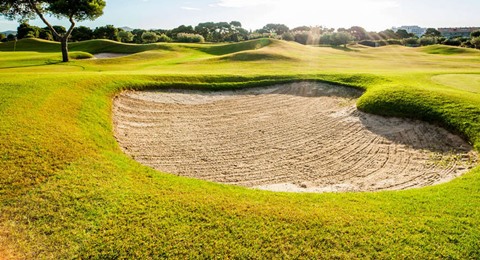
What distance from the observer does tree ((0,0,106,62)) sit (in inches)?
1553

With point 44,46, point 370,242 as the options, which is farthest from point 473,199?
point 44,46

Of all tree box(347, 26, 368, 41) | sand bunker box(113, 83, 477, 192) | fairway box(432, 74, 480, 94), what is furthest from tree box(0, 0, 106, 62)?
tree box(347, 26, 368, 41)

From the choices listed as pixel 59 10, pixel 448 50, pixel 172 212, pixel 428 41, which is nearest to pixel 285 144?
pixel 172 212

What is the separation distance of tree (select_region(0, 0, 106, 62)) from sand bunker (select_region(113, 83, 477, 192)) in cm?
2613


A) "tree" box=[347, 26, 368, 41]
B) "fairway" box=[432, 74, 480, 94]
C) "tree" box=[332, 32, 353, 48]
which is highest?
"tree" box=[347, 26, 368, 41]

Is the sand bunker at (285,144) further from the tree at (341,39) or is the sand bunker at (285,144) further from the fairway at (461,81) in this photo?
the tree at (341,39)

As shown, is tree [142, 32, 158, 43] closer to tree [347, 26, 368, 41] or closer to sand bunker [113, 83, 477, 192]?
sand bunker [113, 83, 477, 192]

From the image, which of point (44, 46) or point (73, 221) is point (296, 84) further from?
point (44, 46)

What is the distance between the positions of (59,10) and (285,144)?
1465 inches

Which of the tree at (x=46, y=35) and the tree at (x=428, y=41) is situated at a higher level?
the tree at (x=428, y=41)

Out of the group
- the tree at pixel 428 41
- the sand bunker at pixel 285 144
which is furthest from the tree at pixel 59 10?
Result: the tree at pixel 428 41

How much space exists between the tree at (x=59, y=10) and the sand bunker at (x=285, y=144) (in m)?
26.1

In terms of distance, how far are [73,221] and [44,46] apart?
247 feet

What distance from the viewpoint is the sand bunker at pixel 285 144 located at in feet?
40.7
